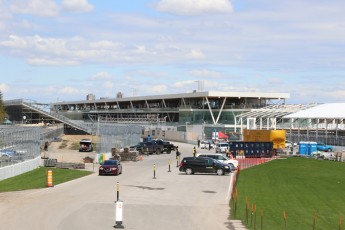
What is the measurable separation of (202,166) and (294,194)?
16.3 meters

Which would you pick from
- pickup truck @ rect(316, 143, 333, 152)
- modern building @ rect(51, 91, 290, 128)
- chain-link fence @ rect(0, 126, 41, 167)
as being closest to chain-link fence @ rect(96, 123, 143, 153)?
chain-link fence @ rect(0, 126, 41, 167)

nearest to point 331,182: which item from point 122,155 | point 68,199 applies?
point 68,199

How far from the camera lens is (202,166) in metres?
52.3

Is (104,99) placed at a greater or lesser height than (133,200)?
greater

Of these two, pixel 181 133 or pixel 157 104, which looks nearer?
pixel 181 133

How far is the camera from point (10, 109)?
630 feet

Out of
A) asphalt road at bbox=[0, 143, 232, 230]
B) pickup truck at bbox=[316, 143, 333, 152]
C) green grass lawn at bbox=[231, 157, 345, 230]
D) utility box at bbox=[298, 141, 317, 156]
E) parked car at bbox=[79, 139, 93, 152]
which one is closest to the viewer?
asphalt road at bbox=[0, 143, 232, 230]

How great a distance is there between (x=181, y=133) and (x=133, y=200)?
90.3 metres

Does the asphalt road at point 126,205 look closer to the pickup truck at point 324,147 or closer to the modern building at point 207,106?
the pickup truck at point 324,147

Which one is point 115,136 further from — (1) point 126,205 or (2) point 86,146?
(1) point 126,205

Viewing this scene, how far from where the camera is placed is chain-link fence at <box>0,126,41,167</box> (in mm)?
45719

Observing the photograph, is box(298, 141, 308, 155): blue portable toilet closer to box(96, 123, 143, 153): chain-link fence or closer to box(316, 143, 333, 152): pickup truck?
box(316, 143, 333, 152): pickup truck

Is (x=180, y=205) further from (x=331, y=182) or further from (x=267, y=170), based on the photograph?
(x=267, y=170)

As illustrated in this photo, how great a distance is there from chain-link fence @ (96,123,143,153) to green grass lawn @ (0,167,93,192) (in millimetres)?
13657
